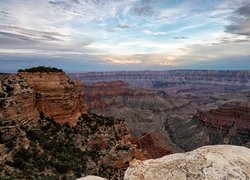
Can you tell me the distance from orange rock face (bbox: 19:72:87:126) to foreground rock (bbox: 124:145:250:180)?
3641 centimetres

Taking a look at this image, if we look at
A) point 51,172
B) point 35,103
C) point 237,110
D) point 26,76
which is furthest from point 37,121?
point 237,110

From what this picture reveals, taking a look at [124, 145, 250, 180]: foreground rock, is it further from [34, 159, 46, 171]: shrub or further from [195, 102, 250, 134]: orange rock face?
[195, 102, 250, 134]: orange rock face

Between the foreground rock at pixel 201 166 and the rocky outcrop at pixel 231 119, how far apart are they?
414 feet

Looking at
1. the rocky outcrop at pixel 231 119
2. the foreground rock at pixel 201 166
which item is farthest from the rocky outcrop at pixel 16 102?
the rocky outcrop at pixel 231 119

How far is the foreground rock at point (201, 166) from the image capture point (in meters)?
7.29

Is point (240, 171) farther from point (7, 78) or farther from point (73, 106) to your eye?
point (73, 106)

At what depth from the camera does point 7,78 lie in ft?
129

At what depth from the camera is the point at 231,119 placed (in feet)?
462

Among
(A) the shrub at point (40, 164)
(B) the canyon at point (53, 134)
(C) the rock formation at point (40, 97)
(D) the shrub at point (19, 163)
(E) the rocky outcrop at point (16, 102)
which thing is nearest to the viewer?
(D) the shrub at point (19, 163)

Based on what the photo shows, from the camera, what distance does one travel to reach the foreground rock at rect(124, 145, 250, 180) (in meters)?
7.29

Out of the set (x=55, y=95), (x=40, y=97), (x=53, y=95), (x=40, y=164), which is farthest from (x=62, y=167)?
(x=55, y=95)

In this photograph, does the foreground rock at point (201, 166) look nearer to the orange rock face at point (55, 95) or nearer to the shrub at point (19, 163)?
the shrub at point (19, 163)

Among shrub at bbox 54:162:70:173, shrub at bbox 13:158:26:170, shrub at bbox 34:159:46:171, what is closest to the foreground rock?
shrub at bbox 13:158:26:170

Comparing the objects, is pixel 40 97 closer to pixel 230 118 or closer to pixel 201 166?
pixel 201 166
